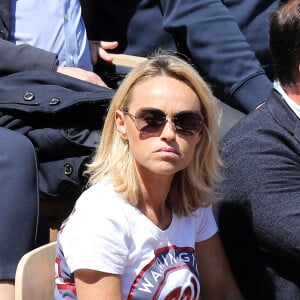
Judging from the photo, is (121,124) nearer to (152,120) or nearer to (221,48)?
(152,120)

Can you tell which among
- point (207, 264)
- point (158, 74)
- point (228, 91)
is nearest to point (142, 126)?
point (158, 74)

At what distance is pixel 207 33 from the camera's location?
10.1 feet

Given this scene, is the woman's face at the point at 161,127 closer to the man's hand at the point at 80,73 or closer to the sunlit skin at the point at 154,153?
the sunlit skin at the point at 154,153

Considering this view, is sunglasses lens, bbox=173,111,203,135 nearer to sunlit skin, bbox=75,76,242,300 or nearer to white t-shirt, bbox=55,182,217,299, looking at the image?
sunlit skin, bbox=75,76,242,300

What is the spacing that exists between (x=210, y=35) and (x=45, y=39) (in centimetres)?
66

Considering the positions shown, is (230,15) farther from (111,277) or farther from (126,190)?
(111,277)

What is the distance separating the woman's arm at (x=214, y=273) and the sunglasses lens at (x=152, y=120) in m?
0.45

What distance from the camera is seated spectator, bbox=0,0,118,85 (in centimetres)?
259

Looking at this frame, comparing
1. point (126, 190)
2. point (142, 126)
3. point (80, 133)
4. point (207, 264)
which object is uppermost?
point (142, 126)

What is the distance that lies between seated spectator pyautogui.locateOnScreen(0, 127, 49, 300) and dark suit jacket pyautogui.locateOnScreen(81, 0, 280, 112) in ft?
3.03

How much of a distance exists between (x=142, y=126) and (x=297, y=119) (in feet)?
1.65

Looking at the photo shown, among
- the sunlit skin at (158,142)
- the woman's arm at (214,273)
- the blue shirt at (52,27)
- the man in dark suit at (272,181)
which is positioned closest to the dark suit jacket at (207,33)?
the blue shirt at (52,27)

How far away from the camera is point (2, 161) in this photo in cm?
230

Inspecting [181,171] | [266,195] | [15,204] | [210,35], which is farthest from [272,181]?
[210,35]
